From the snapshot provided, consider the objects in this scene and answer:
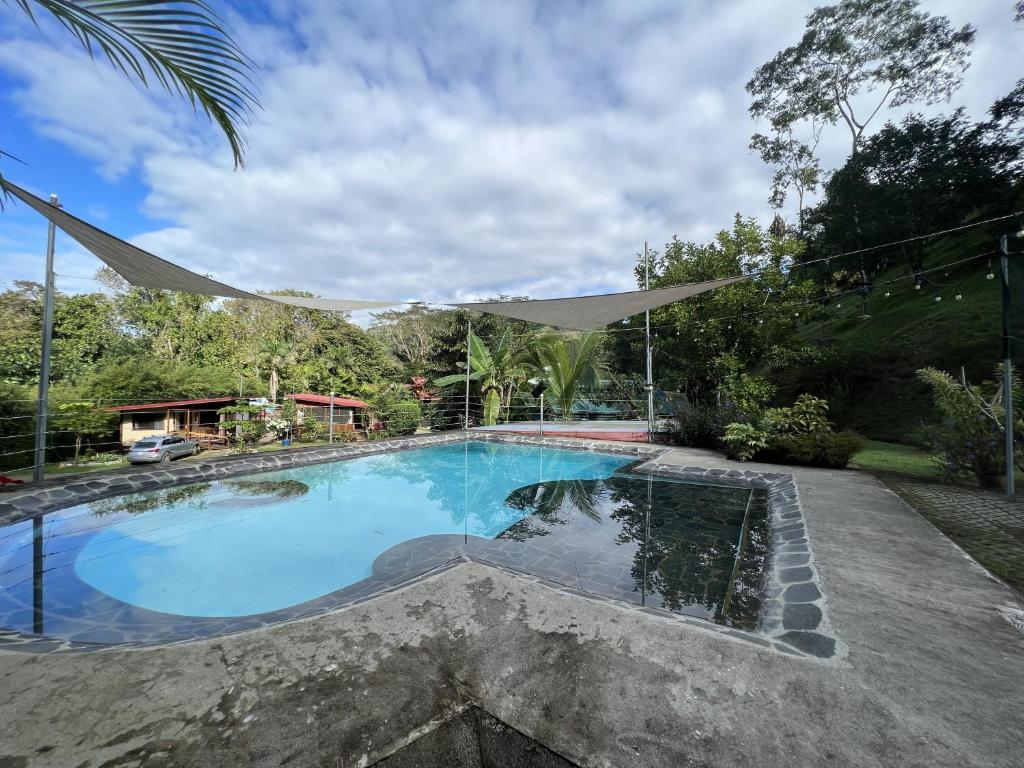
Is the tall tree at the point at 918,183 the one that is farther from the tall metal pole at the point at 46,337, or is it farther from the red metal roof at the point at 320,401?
the tall metal pole at the point at 46,337

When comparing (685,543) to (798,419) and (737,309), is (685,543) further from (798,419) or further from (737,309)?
(737,309)

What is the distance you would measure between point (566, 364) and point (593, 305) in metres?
5.40

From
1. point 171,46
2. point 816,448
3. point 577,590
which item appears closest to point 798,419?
point 816,448

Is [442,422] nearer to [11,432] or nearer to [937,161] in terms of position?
[11,432]

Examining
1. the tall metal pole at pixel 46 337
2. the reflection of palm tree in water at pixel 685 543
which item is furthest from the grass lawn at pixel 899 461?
the tall metal pole at pixel 46 337

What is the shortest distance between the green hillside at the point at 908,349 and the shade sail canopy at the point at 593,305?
5.34m

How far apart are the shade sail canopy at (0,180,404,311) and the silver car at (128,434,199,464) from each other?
245 inches

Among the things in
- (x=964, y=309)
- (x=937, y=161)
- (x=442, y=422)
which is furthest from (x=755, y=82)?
(x=442, y=422)

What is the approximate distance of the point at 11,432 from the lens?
761 cm

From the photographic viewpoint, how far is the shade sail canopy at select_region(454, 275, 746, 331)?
5812mm

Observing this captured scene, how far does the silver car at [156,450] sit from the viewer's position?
9.09 meters

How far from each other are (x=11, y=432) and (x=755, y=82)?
2425 centimetres

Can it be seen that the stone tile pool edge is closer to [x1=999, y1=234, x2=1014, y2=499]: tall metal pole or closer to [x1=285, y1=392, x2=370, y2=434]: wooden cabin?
[x1=999, y1=234, x2=1014, y2=499]: tall metal pole

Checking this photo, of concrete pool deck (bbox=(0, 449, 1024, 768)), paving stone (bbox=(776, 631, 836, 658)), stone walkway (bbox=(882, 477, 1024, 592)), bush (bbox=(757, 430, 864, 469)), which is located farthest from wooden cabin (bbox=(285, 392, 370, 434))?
stone walkway (bbox=(882, 477, 1024, 592))
